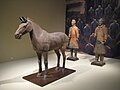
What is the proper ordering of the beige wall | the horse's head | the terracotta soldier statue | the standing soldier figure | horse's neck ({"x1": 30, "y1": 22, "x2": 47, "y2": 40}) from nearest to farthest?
the horse's head
horse's neck ({"x1": 30, "y1": 22, "x2": 47, "y2": 40})
the standing soldier figure
the beige wall
the terracotta soldier statue

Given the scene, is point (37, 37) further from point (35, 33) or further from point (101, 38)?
point (101, 38)

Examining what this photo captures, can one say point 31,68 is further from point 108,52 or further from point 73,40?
point 108,52

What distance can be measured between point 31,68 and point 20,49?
1100mm

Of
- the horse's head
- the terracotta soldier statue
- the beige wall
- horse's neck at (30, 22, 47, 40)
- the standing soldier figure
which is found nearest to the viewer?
the horse's head

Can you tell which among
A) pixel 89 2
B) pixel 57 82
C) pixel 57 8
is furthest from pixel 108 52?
pixel 57 82

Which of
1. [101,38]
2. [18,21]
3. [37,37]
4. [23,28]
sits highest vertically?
[18,21]

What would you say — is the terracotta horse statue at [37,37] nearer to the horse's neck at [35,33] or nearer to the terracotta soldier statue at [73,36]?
the horse's neck at [35,33]

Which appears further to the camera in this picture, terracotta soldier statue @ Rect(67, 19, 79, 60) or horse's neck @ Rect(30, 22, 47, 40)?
terracotta soldier statue @ Rect(67, 19, 79, 60)

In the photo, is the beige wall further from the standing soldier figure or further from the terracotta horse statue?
the standing soldier figure

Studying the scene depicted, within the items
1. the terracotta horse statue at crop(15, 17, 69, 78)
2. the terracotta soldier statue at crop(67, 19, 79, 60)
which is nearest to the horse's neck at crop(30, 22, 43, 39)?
the terracotta horse statue at crop(15, 17, 69, 78)

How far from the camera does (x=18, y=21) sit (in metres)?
4.96

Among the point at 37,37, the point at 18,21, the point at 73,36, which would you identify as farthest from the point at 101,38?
the point at 18,21

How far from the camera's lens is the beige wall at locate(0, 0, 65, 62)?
4.67 metres

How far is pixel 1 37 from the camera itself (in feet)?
15.3
